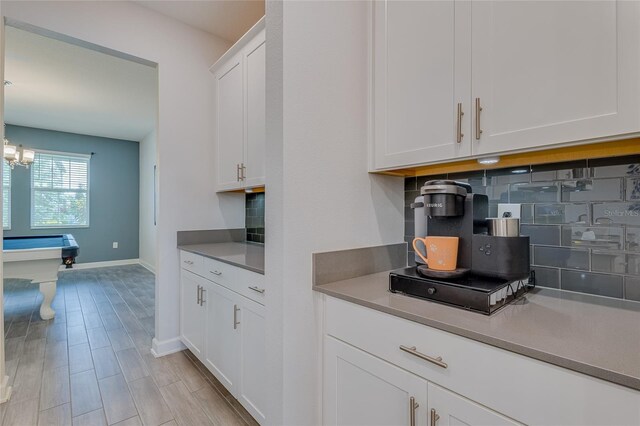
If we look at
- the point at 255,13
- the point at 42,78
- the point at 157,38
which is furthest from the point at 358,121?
the point at 42,78

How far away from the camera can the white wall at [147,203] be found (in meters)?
5.67

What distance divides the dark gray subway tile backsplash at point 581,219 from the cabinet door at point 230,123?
1.77 m

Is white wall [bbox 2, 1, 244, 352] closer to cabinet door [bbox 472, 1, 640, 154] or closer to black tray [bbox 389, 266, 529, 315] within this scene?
black tray [bbox 389, 266, 529, 315]

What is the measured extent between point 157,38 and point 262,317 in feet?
7.72

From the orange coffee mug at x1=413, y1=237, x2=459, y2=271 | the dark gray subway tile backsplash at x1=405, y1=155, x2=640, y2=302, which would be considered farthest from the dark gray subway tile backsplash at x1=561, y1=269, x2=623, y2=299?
the orange coffee mug at x1=413, y1=237, x2=459, y2=271

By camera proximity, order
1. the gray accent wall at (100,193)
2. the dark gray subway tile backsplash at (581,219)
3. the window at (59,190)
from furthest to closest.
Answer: the window at (59,190)
the gray accent wall at (100,193)
the dark gray subway tile backsplash at (581,219)

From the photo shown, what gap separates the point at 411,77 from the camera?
130 cm

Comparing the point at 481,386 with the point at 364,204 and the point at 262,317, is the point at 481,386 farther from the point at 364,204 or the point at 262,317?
the point at 262,317

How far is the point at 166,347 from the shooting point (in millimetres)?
2432

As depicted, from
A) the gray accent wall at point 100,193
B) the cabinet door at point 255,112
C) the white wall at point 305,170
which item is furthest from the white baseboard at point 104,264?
the white wall at point 305,170

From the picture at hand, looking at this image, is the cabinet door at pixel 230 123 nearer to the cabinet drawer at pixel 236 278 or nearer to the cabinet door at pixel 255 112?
the cabinet door at pixel 255 112

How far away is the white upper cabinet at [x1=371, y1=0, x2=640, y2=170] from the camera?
0.86m

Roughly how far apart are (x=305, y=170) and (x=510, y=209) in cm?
90

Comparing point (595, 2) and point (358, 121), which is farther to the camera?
point (358, 121)
